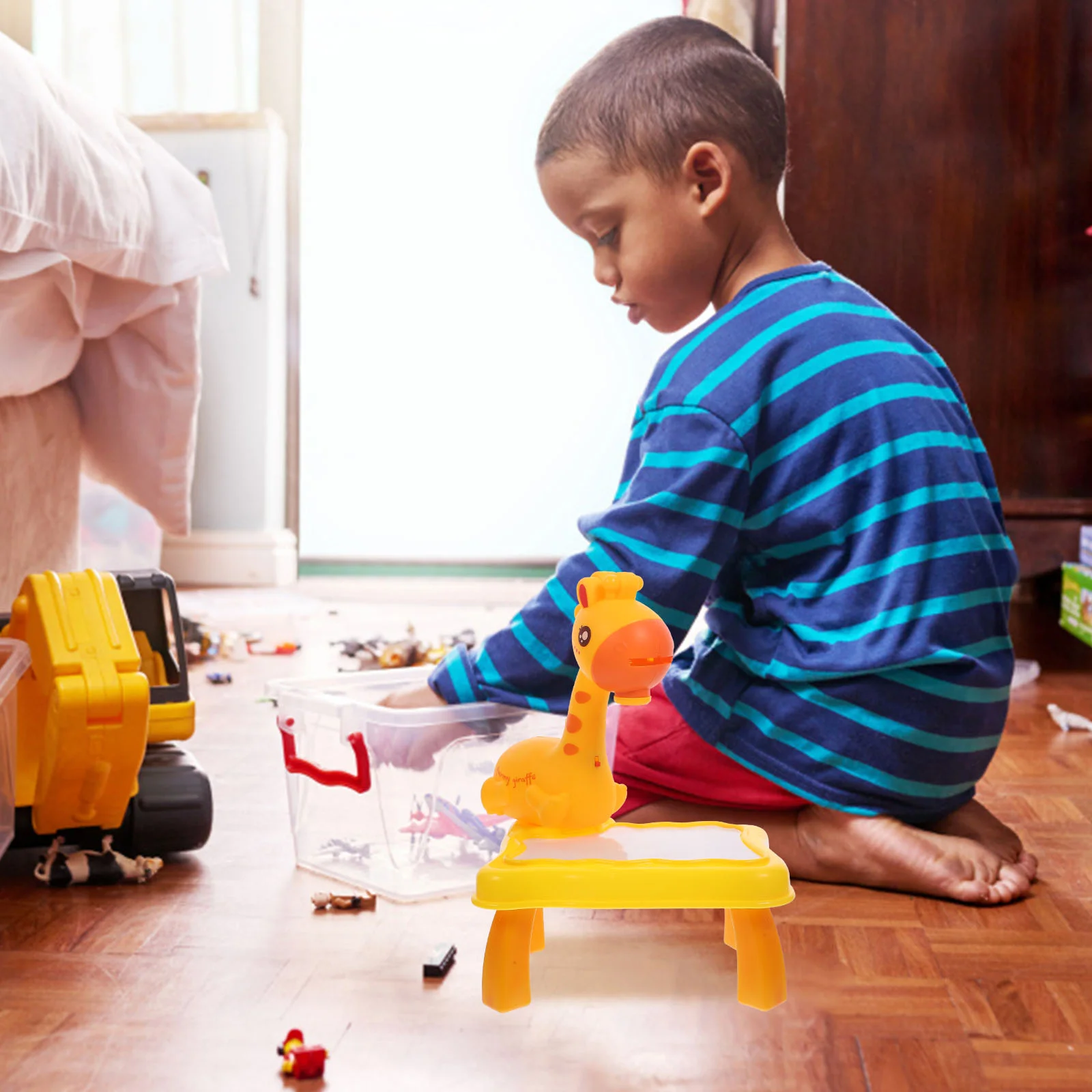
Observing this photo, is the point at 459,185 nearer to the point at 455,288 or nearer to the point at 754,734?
the point at 455,288

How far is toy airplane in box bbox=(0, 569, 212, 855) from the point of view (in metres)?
0.79

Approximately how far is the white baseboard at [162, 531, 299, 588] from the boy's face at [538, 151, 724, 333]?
229 centimetres

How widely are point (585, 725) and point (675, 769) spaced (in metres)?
0.31

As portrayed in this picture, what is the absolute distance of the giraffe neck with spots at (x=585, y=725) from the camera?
0.64 meters

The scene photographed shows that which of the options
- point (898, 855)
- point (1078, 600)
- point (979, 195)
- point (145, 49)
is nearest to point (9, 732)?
point (898, 855)

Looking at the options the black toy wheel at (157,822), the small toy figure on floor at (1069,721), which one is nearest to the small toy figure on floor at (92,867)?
the black toy wheel at (157,822)

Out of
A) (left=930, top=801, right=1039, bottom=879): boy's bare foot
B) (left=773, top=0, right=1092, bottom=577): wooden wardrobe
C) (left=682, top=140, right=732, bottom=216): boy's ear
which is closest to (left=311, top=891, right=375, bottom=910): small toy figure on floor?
(left=930, top=801, right=1039, bottom=879): boy's bare foot

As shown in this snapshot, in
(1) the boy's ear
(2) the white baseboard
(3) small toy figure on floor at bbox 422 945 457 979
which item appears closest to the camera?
(3) small toy figure on floor at bbox 422 945 457 979

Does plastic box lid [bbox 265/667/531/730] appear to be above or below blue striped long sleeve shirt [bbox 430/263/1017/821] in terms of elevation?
below

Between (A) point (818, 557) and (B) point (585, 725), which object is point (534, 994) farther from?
(A) point (818, 557)

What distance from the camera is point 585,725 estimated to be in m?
0.64

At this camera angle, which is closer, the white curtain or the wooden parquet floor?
the wooden parquet floor

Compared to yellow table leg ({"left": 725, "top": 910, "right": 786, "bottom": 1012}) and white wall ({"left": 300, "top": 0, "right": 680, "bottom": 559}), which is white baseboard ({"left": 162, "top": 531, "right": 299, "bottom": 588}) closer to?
white wall ({"left": 300, "top": 0, "right": 680, "bottom": 559})

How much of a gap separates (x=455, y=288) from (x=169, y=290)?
1.93 m
